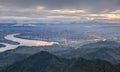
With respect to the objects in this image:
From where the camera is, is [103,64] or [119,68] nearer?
[119,68]

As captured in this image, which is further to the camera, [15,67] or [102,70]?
[15,67]

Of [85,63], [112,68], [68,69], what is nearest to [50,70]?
[68,69]

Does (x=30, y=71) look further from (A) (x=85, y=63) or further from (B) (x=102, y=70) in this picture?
(B) (x=102, y=70)

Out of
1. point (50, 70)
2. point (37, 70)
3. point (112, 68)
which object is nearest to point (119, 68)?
point (112, 68)

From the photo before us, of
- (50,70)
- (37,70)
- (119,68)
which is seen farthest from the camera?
(37,70)

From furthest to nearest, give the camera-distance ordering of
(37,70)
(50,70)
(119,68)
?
1. (37,70)
2. (50,70)
3. (119,68)

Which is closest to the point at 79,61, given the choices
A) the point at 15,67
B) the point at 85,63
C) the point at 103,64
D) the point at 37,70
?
the point at 85,63

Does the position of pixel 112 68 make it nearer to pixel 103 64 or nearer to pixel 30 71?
pixel 103 64

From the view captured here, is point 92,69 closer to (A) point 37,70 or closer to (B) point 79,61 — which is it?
(B) point 79,61
